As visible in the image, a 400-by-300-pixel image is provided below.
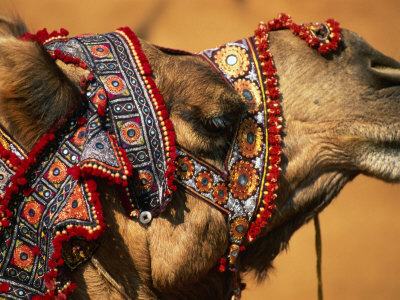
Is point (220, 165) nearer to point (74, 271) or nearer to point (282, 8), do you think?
point (74, 271)

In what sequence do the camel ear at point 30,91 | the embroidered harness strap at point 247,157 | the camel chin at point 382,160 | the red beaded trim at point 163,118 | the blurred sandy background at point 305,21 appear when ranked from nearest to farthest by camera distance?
the camel ear at point 30,91, the red beaded trim at point 163,118, the embroidered harness strap at point 247,157, the camel chin at point 382,160, the blurred sandy background at point 305,21

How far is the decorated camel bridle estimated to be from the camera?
1667 mm

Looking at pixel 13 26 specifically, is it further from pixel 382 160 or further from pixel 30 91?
pixel 382 160

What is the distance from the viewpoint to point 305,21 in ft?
23.5

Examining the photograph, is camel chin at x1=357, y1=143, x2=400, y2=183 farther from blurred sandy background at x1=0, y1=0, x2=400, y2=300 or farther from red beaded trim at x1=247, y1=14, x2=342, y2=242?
blurred sandy background at x1=0, y1=0, x2=400, y2=300

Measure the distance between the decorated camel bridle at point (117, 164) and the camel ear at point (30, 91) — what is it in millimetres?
35

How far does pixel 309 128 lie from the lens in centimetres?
208

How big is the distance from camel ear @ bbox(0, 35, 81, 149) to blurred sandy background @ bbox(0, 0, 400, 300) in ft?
14.3

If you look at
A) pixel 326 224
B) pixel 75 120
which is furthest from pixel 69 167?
pixel 326 224

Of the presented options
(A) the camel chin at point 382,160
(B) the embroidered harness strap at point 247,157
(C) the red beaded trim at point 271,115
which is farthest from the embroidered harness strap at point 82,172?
(A) the camel chin at point 382,160

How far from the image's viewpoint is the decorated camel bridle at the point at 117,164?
1667mm

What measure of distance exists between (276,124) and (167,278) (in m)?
0.60

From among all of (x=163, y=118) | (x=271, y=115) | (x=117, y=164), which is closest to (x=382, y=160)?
(x=271, y=115)

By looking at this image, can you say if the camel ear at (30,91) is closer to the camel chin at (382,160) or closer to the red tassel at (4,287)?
the red tassel at (4,287)
